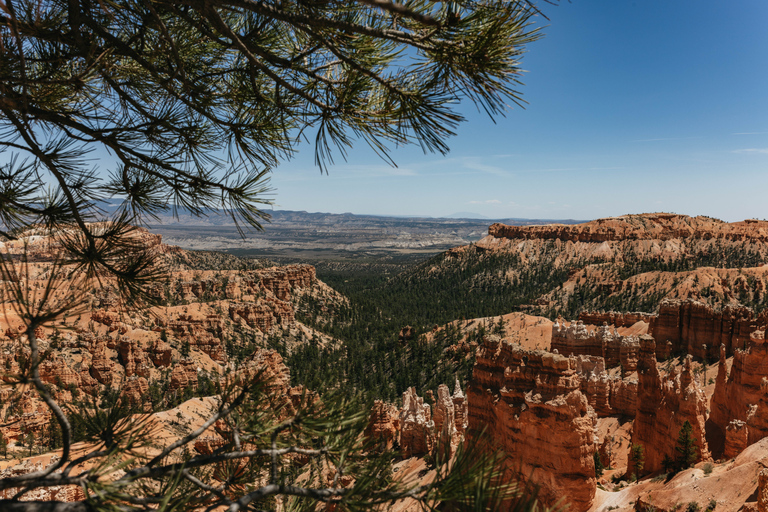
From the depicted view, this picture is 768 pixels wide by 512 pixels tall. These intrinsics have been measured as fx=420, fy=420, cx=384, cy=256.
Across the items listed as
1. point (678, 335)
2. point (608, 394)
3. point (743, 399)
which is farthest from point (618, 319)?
point (743, 399)

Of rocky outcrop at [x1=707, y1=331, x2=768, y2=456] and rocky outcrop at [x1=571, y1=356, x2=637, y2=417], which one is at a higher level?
rocky outcrop at [x1=707, y1=331, x2=768, y2=456]

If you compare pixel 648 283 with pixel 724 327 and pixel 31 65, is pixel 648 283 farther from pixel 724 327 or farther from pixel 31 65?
pixel 31 65

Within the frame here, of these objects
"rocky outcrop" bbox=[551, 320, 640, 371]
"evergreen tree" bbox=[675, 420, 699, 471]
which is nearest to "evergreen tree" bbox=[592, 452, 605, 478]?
"evergreen tree" bbox=[675, 420, 699, 471]

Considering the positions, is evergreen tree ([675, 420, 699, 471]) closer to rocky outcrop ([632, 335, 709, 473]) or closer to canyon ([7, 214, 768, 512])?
canyon ([7, 214, 768, 512])

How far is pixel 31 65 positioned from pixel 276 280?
77008 millimetres

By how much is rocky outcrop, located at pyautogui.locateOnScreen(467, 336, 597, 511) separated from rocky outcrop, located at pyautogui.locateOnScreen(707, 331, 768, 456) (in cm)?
736

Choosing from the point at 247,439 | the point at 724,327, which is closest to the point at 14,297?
the point at 247,439

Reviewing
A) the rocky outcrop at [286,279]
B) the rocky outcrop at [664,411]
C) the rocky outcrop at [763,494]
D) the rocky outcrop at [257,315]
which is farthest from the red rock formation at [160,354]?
the rocky outcrop at [763,494]

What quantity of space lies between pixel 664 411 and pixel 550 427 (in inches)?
348

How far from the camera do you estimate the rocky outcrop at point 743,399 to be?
1552 cm

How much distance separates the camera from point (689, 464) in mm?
14812

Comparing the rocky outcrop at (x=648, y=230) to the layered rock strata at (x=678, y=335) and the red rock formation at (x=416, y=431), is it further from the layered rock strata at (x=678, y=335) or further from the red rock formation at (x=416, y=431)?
the red rock formation at (x=416, y=431)

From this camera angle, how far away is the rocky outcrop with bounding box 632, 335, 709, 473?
54.1ft

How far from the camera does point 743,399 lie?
1811 centimetres
